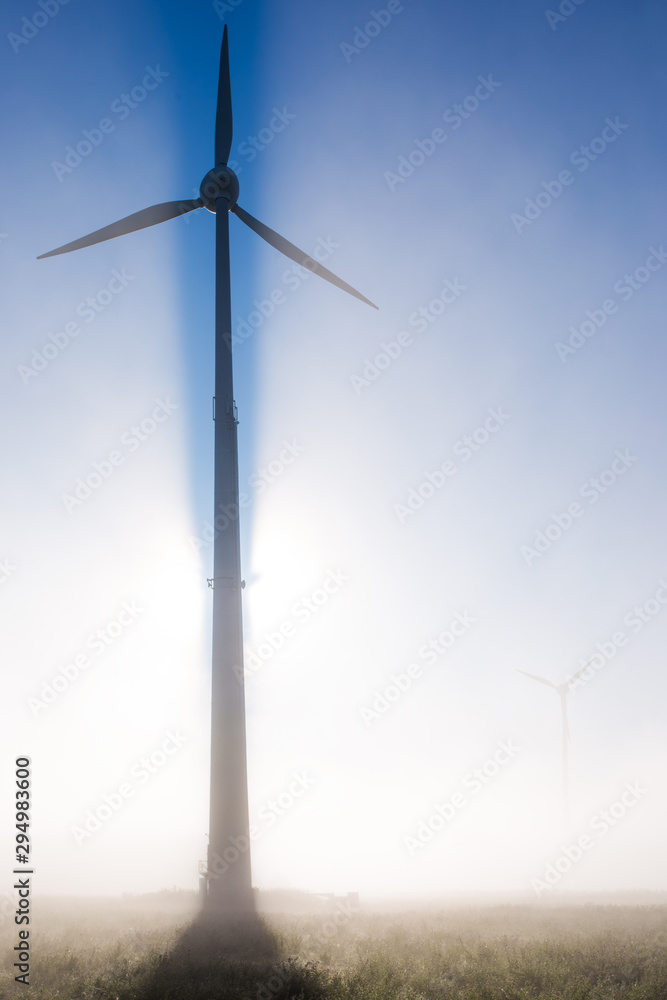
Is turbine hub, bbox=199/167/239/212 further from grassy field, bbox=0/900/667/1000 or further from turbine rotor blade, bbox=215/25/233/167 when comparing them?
grassy field, bbox=0/900/667/1000

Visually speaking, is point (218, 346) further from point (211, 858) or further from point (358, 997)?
point (358, 997)

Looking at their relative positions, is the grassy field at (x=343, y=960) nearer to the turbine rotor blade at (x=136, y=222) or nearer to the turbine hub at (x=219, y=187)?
the turbine rotor blade at (x=136, y=222)

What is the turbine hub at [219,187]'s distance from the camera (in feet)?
133

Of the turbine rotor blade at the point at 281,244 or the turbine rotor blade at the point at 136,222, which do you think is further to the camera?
the turbine rotor blade at the point at 281,244

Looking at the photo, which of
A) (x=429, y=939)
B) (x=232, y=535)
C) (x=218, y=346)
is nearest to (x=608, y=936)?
(x=429, y=939)

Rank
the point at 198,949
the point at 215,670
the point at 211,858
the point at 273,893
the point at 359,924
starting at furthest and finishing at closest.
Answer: the point at 273,893
the point at 215,670
the point at 211,858
the point at 359,924
the point at 198,949

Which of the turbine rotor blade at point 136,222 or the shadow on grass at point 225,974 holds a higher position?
the turbine rotor blade at point 136,222

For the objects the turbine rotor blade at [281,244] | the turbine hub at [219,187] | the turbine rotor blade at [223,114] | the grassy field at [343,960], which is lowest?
the grassy field at [343,960]

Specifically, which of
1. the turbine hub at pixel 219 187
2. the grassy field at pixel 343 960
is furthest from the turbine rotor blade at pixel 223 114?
the grassy field at pixel 343 960

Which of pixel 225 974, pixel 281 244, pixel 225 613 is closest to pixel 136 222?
pixel 281 244

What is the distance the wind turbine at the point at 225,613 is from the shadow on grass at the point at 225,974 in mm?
6795

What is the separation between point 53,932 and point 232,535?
51.6 ft

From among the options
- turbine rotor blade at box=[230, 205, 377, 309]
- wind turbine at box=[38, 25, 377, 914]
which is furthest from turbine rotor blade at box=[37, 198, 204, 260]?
turbine rotor blade at box=[230, 205, 377, 309]

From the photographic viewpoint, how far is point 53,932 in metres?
21.9
